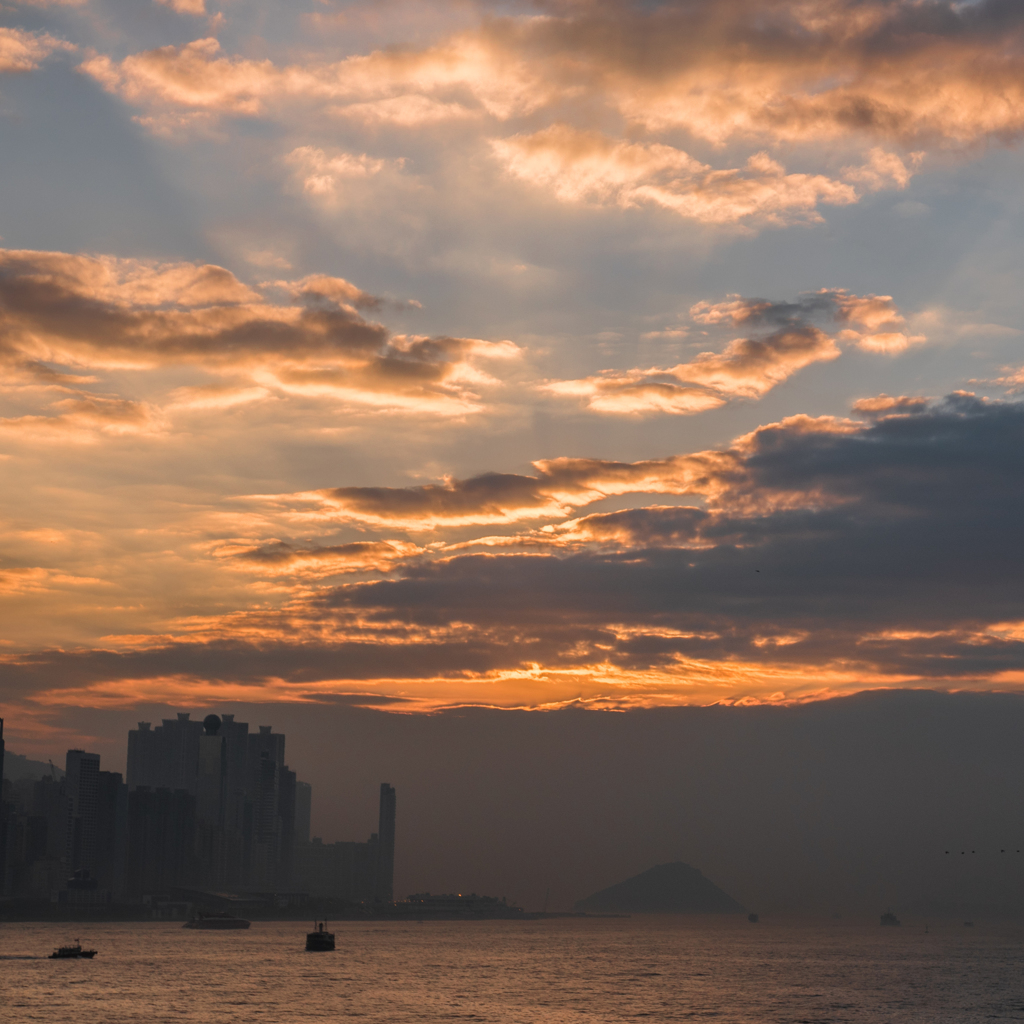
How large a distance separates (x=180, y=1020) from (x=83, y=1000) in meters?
34.0

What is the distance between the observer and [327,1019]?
518 feet

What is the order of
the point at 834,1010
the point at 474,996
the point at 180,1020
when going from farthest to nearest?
the point at 474,996 < the point at 834,1010 < the point at 180,1020

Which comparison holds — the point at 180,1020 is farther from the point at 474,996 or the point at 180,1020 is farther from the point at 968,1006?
the point at 968,1006

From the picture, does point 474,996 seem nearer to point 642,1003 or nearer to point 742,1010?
point 642,1003

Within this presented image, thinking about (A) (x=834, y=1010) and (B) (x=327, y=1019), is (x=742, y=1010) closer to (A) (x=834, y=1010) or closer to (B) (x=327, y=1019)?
(A) (x=834, y=1010)

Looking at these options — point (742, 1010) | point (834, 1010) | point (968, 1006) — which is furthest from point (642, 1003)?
point (968, 1006)

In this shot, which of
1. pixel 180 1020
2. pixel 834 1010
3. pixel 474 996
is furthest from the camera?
pixel 474 996

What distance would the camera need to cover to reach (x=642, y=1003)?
608 ft

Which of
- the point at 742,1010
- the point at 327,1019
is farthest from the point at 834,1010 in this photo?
the point at 327,1019

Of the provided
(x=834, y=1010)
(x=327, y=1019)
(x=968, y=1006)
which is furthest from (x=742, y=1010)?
(x=327, y=1019)

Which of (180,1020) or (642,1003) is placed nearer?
(180,1020)

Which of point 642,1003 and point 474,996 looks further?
point 474,996

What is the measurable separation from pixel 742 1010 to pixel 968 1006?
3999cm

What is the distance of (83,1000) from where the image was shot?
7087 inches
